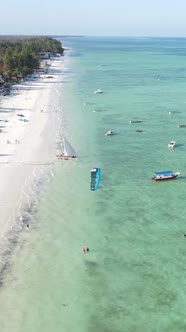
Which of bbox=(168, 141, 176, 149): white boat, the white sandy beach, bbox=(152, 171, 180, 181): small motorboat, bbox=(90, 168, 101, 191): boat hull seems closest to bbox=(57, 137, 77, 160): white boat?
the white sandy beach

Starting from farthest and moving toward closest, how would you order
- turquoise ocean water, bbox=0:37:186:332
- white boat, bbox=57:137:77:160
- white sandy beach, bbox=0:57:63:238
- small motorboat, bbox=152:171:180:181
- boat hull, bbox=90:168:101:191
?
white boat, bbox=57:137:77:160 → small motorboat, bbox=152:171:180:181 → boat hull, bbox=90:168:101:191 → white sandy beach, bbox=0:57:63:238 → turquoise ocean water, bbox=0:37:186:332

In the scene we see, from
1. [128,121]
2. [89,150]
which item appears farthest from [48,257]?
[128,121]

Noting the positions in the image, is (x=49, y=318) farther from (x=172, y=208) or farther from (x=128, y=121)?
(x=128, y=121)

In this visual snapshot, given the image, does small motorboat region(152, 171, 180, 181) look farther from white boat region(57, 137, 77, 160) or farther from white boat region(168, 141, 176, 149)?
white boat region(57, 137, 77, 160)

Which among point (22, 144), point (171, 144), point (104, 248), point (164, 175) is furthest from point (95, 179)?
point (171, 144)

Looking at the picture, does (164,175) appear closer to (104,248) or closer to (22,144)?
(104,248)

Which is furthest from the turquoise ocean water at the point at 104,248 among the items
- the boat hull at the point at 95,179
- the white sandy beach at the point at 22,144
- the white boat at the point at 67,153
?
the white sandy beach at the point at 22,144

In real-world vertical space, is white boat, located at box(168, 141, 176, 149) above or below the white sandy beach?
above
